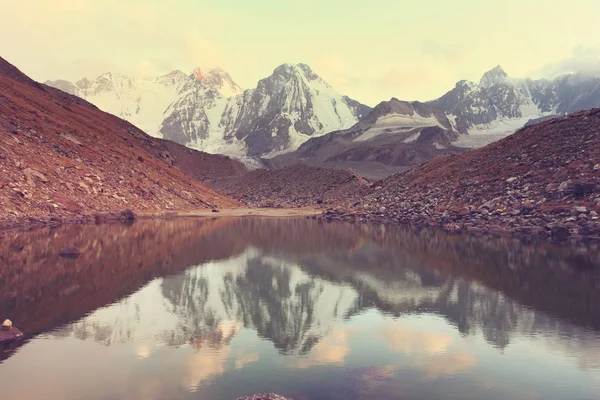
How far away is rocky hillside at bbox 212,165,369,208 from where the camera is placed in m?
131

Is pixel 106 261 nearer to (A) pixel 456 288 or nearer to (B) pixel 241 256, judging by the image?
(B) pixel 241 256

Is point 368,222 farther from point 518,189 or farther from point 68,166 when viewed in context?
point 68,166

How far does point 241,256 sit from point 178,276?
10.9 m

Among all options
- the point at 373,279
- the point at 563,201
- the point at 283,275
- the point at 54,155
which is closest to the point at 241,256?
the point at 283,275

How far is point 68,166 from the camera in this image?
75.9 m

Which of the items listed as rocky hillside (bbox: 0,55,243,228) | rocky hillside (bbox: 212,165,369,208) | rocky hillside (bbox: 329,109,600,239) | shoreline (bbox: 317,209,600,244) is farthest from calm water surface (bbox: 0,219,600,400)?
rocky hillside (bbox: 212,165,369,208)

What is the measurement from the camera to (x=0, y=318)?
1961 centimetres

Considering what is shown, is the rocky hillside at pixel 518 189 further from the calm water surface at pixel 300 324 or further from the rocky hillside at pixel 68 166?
the rocky hillside at pixel 68 166

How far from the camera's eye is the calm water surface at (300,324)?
1404cm

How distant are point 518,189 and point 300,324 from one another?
5569cm

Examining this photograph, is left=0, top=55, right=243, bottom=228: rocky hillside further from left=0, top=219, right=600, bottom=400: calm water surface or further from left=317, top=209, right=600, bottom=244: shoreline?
left=317, top=209, right=600, bottom=244: shoreline

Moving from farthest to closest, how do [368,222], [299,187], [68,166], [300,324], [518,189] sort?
[299,187] → [368,222] → [68,166] → [518,189] → [300,324]

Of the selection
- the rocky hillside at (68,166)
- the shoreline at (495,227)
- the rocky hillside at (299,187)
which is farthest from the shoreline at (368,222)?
the rocky hillside at (299,187)

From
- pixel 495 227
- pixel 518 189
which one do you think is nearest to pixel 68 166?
pixel 495 227
